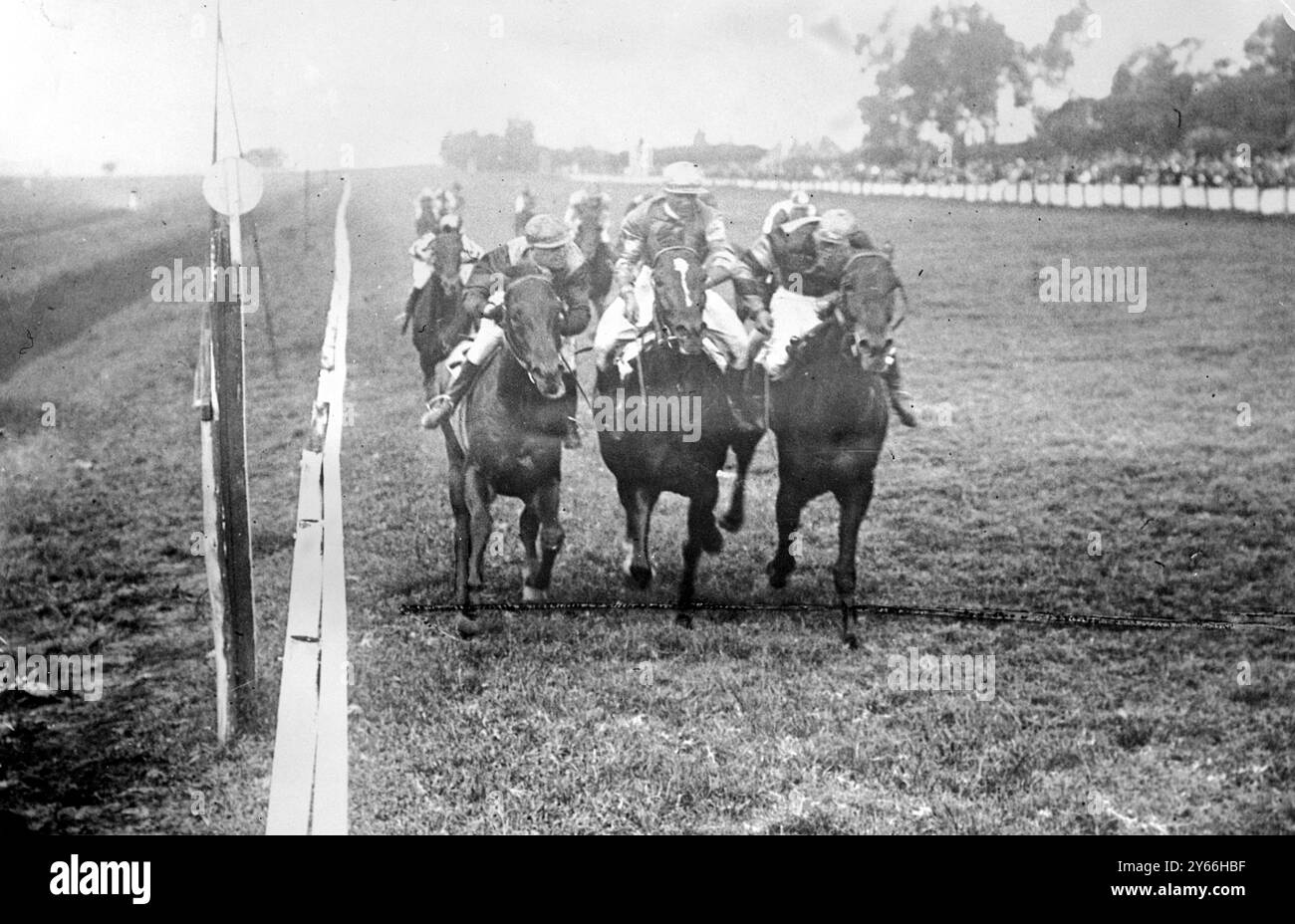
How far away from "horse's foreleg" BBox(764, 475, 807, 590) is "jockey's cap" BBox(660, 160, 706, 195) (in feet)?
4.09

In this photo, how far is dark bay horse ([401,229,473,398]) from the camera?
4.95 meters

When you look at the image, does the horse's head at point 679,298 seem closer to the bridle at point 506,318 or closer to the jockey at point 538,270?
the jockey at point 538,270

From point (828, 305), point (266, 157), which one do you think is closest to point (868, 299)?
point (828, 305)

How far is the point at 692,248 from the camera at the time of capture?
4.87 meters

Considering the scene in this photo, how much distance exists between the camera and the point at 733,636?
192 inches

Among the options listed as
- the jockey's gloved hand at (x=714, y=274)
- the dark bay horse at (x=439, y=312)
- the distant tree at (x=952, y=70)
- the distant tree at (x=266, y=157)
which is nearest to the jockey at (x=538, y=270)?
the dark bay horse at (x=439, y=312)

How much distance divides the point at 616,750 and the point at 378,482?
146cm

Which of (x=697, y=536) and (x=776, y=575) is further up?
(x=697, y=536)

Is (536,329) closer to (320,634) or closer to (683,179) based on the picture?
(683,179)

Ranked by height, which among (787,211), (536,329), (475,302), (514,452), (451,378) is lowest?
(514,452)

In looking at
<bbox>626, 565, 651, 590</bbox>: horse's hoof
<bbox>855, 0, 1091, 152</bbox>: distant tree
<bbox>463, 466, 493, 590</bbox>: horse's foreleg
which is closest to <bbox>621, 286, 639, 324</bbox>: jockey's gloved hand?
<bbox>463, 466, 493, 590</bbox>: horse's foreleg

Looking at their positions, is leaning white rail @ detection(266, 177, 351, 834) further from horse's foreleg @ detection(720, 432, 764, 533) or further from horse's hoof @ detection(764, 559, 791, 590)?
horse's hoof @ detection(764, 559, 791, 590)

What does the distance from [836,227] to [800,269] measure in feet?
0.73

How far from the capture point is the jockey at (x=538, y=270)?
477 cm
